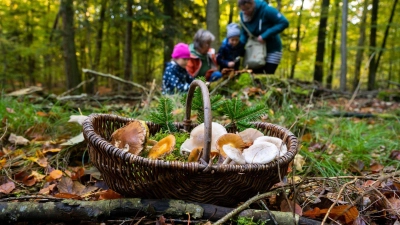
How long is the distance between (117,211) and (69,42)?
777 cm

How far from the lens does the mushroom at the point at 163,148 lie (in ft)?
4.05

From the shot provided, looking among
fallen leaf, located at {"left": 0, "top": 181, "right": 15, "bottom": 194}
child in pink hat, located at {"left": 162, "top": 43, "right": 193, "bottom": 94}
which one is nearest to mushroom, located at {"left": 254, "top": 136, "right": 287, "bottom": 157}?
fallen leaf, located at {"left": 0, "top": 181, "right": 15, "bottom": 194}

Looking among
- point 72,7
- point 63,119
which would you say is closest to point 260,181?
point 63,119

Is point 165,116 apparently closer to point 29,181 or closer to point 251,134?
point 251,134

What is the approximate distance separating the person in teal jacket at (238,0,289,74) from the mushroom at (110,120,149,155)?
3302 millimetres

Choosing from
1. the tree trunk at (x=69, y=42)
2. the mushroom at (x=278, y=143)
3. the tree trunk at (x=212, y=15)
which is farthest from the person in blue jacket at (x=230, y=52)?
the tree trunk at (x=69, y=42)

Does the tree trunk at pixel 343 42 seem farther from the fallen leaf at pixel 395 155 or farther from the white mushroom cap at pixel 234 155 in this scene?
the white mushroom cap at pixel 234 155

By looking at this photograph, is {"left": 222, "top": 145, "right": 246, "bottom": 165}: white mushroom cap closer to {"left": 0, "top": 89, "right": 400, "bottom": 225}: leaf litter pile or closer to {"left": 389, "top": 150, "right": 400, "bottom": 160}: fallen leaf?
{"left": 0, "top": 89, "right": 400, "bottom": 225}: leaf litter pile

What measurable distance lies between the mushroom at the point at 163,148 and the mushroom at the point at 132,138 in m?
0.05

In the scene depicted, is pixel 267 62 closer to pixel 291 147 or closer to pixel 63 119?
pixel 63 119

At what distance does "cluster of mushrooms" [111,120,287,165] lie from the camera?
3.74 ft

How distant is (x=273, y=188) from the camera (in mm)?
1328

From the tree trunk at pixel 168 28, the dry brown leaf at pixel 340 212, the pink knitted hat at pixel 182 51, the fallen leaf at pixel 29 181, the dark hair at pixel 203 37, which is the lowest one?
the fallen leaf at pixel 29 181

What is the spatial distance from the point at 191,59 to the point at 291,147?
3214 millimetres
